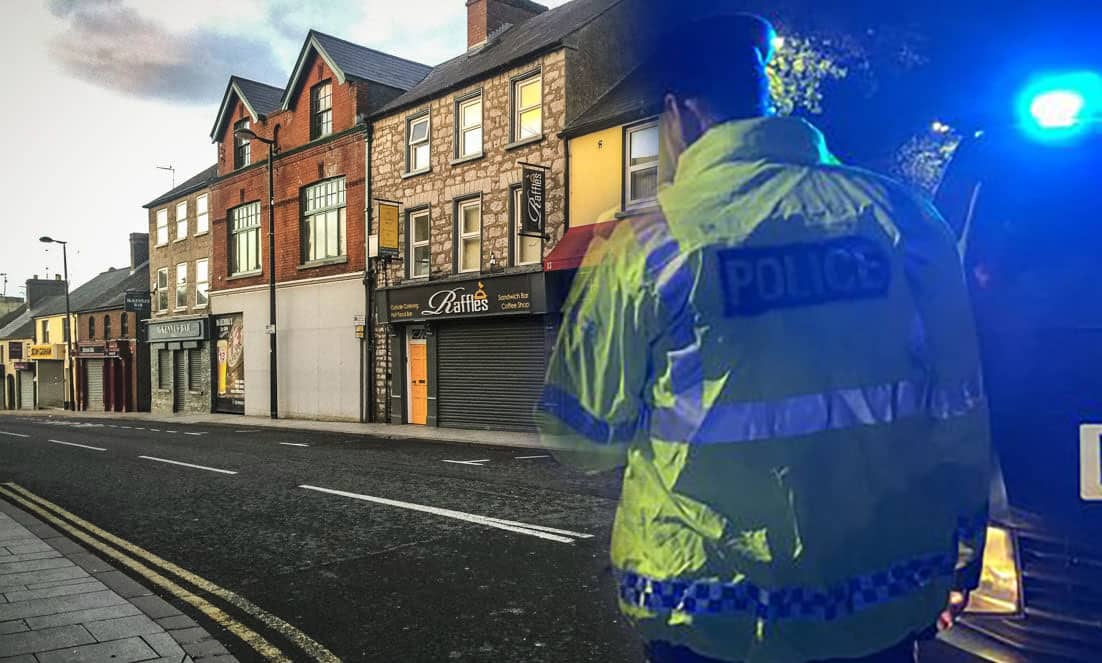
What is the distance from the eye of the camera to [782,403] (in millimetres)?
1368

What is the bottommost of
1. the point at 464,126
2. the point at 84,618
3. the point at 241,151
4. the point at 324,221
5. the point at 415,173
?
the point at 84,618

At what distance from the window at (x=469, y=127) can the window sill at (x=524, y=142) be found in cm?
117

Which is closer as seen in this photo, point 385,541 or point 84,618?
point 84,618

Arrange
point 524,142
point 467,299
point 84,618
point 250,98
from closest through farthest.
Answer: point 84,618, point 524,142, point 467,299, point 250,98

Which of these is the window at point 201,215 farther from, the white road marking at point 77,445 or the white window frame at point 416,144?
the white road marking at point 77,445

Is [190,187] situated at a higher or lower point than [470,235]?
higher

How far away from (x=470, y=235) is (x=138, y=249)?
105 ft

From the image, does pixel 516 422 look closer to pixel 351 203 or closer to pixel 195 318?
pixel 351 203

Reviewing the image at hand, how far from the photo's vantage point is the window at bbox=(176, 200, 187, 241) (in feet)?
105

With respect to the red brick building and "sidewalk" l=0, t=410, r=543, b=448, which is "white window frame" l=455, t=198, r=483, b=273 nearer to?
the red brick building

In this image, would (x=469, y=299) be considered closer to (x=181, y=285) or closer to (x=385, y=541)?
(x=385, y=541)

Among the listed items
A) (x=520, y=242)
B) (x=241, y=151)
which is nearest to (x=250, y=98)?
(x=241, y=151)

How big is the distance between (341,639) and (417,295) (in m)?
16.3

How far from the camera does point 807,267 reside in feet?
4.62
